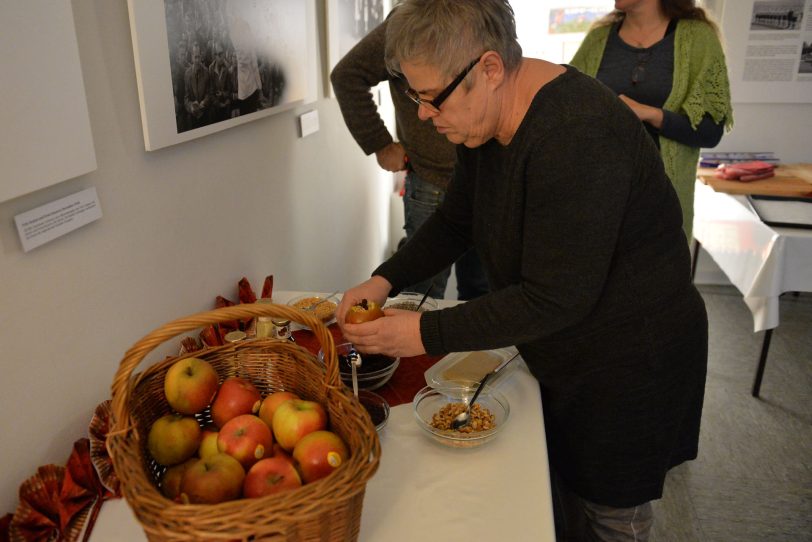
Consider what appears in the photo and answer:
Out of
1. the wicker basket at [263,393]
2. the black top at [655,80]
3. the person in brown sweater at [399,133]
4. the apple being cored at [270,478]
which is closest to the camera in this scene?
the wicker basket at [263,393]

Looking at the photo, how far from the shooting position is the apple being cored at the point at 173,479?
0.81 meters

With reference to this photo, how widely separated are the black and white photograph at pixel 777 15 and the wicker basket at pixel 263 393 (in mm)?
3375

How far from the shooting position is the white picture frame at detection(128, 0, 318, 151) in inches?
44.6

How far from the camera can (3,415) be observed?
89cm

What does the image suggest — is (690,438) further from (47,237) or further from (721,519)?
(47,237)

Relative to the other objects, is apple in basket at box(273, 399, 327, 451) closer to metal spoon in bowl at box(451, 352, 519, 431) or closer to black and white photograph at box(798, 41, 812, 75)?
metal spoon in bowl at box(451, 352, 519, 431)

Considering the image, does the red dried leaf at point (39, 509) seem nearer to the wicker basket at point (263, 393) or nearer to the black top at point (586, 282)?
the wicker basket at point (263, 393)

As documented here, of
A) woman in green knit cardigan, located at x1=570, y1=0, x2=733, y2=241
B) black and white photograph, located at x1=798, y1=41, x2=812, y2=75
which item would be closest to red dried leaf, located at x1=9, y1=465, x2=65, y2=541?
woman in green knit cardigan, located at x1=570, y1=0, x2=733, y2=241

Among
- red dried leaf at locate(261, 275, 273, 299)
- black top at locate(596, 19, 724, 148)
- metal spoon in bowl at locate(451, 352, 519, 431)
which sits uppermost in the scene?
black top at locate(596, 19, 724, 148)

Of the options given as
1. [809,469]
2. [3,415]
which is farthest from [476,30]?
[809,469]

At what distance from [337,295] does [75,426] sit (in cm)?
76

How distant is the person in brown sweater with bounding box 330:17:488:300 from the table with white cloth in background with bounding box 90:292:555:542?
85 cm

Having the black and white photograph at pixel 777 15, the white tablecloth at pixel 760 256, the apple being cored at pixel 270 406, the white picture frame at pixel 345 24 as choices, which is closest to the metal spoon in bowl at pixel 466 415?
the apple being cored at pixel 270 406

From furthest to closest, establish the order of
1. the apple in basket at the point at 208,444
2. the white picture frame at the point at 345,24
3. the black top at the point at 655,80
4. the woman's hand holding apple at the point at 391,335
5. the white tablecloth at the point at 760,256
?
1. the white tablecloth at the point at 760,256
2. the white picture frame at the point at 345,24
3. the black top at the point at 655,80
4. the woman's hand holding apple at the point at 391,335
5. the apple in basket at the point at 208,444
